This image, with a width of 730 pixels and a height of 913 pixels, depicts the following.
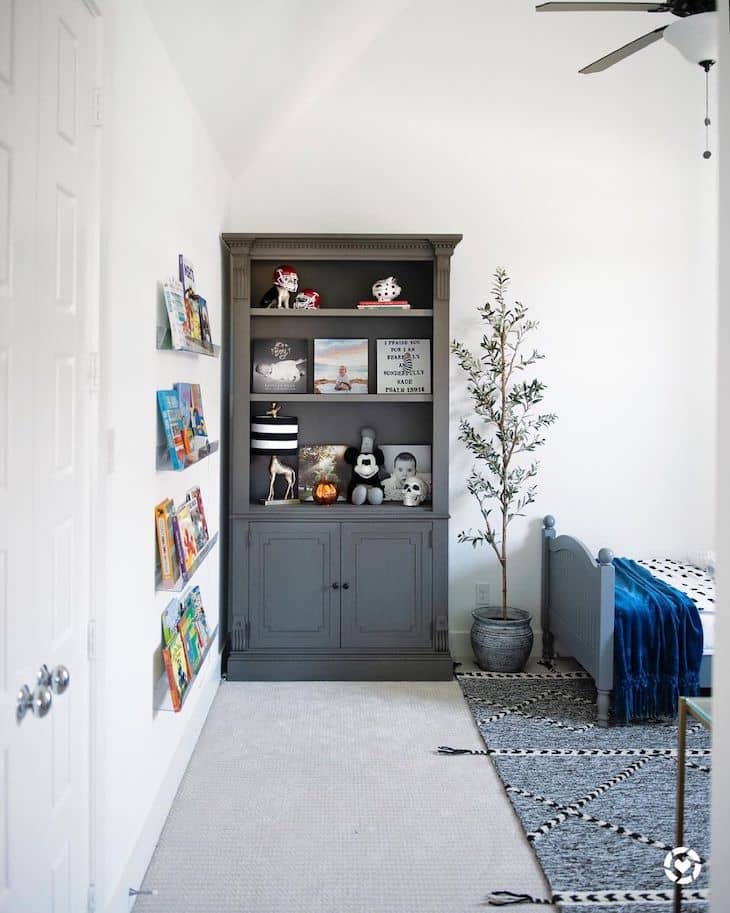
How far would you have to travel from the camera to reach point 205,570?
3.79 meters

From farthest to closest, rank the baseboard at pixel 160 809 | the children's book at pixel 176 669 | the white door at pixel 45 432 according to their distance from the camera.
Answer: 1. the children's book at pixel 176 669
2. the baseboard at pixel 160 809
3. the white door at pixel 45 432

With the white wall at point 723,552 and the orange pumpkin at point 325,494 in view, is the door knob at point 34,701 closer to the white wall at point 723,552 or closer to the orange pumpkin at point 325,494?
the white wall at point 723,552

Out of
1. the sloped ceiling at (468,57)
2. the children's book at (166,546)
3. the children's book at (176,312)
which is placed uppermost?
the sloped ceiling at (468,57)

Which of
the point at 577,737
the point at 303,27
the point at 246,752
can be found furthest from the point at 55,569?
the point at 577,737

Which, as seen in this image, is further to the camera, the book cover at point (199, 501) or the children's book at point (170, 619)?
the book cover at point (199, 501)

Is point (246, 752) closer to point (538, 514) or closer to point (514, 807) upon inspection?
point (514, 807)

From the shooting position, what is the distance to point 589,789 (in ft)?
10.3

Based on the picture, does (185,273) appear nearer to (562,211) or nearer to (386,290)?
(386,290)

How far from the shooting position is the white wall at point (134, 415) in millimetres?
2146

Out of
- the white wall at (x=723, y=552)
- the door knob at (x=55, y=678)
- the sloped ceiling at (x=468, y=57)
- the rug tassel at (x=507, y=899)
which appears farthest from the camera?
the sloped ceiling at (x=468, y=57)

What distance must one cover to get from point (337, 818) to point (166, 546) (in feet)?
3.50

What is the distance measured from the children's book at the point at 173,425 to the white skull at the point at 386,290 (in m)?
1.73

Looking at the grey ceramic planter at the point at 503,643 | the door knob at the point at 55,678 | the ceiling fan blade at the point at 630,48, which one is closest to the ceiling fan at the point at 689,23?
the ceiling fan blade at the point at 630,48

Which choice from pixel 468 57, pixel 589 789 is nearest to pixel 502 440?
pixel 589 789
